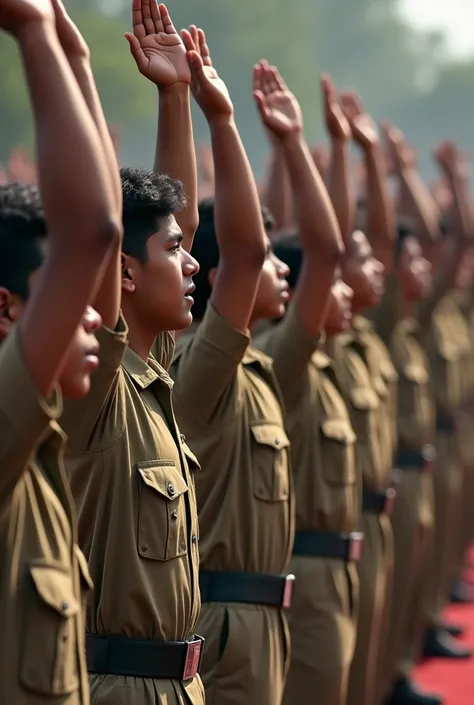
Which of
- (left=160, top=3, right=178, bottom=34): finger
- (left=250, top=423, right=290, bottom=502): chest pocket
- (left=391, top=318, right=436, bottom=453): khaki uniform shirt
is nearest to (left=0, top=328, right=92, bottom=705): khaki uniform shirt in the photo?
(left=160, top=3, right=178, bottom=34): finger

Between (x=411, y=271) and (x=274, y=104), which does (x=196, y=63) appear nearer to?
(x=274, y=104)

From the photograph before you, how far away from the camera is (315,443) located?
534cm

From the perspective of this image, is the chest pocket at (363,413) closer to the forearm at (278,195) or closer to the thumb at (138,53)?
the forearm at (278,195)

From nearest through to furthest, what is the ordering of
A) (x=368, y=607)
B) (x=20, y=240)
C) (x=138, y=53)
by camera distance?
1. (x=20, y=240)
2. (x=138, y=53)
3. (x=368, y=607)

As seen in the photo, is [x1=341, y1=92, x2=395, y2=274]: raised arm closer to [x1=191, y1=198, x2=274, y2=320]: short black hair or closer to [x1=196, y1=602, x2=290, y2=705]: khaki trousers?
[x1=191, y1=198, x2=274, y2=320]: short black hair

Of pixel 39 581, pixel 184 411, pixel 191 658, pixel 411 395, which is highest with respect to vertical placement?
pixel 411 395

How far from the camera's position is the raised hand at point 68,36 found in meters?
2.88

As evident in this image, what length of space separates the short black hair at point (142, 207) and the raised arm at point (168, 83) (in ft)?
0.92

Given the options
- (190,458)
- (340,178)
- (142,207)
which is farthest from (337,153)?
(190,458)

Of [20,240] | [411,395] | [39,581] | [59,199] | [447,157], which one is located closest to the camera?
[59,199]

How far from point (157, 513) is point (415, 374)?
4.50m

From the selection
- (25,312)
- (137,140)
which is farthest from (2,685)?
(137,140)

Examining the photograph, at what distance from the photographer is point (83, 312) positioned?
8.44 ft

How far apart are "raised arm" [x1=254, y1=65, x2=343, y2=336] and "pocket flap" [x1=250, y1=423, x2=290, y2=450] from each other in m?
0.70
